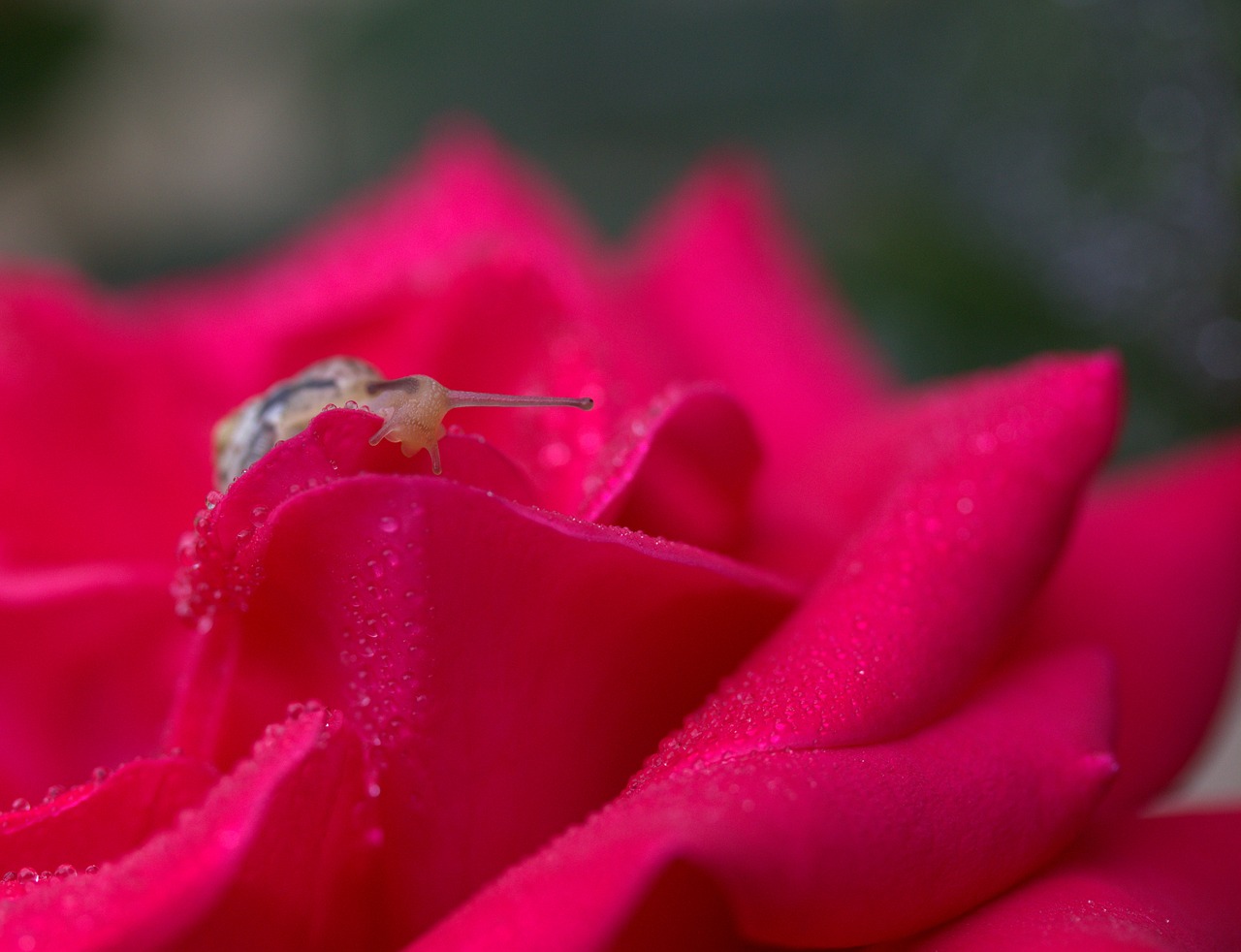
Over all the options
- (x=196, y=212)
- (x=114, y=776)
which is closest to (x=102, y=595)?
(x=114, y=776)

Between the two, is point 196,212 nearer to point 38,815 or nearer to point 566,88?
point 566,88

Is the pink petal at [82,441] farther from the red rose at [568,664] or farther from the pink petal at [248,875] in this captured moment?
the pink petal at [248,875]

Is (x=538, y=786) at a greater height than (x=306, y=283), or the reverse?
(x=306, y=283)

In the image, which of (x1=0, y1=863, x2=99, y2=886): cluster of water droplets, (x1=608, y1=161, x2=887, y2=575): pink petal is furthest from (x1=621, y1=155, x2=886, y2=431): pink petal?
(x1=0, y1=863, x2=99, y2=886): cluster of water droplets

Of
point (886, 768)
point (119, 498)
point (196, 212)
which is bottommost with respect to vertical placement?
point (886, 768)

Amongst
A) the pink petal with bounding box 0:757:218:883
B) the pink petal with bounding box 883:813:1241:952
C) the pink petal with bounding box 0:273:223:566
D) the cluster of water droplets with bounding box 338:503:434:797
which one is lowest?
the pink petal with bounding box 883:813:1241:952

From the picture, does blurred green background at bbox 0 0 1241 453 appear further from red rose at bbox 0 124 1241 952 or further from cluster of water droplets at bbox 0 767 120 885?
cluster of water droplets at bbox 0 767 120 885

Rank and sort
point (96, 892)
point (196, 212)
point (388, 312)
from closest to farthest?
point (96, 892) < point (388, 312) < point (196, 212)

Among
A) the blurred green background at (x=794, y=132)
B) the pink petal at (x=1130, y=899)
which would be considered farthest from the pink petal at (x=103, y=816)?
the blurred green background at (x=794, y=132)
